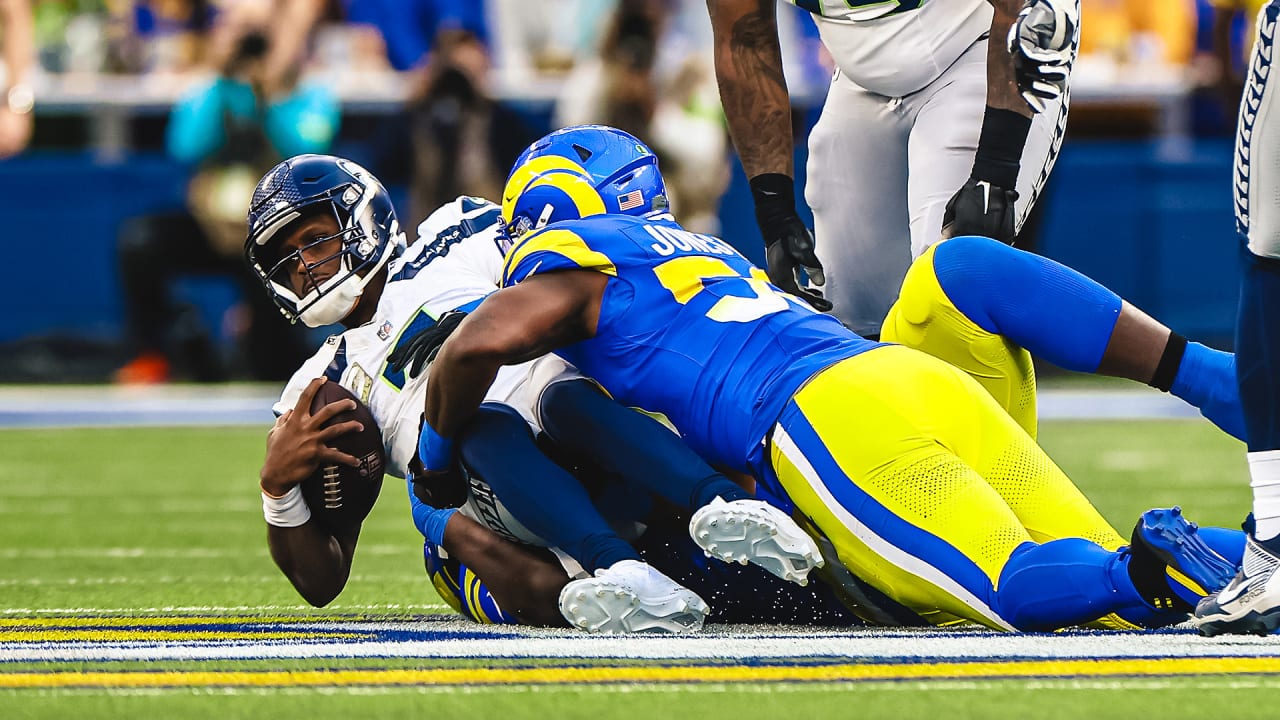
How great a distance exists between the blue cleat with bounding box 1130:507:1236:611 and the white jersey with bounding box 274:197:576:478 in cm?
128

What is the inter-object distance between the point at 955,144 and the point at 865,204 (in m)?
0.32

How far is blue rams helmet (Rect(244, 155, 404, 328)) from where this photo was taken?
176 inches

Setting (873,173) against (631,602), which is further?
(873,173)

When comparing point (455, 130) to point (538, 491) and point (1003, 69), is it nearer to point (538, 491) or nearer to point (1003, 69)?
point (1003, 69)

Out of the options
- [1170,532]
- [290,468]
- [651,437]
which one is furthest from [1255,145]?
[290,468]

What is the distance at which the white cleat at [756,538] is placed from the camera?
3.36m

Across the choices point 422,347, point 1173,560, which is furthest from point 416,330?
point 1173,560

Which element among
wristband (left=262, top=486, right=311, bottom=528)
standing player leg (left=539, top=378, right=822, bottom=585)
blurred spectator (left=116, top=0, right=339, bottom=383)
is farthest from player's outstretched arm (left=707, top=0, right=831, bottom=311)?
blurred spectator (left=116, top=0, right=339, bottom=383)

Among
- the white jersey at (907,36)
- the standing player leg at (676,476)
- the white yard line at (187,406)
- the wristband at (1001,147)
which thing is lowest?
the white yard line at (187,406)

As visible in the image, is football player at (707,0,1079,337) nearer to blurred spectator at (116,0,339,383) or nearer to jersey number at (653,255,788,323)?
jersey number at (653,255,788,323)

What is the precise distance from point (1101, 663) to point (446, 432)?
137 cm

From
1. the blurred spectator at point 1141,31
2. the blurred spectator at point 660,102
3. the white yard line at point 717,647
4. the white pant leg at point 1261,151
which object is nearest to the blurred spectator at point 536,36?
the blurred spectator at point 660,102

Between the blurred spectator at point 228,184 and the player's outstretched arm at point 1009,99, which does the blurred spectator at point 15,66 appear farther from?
the player's outstretched arm at point 1009,99

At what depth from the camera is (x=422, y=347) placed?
4.14 m
